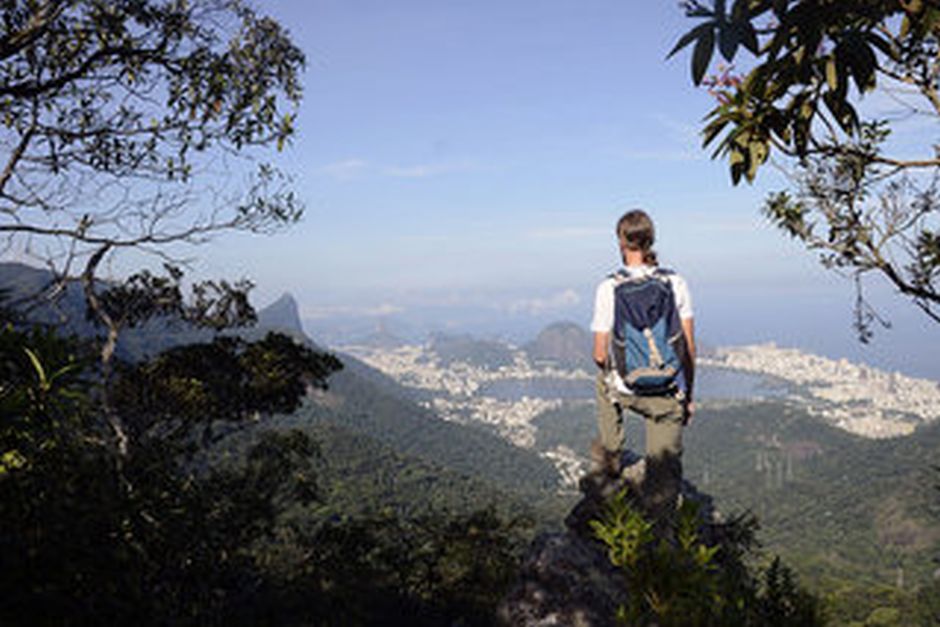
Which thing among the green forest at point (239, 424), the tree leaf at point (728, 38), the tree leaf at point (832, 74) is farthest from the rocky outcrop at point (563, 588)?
the tree leaf at point (728, 38)

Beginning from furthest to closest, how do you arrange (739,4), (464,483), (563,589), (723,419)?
(723,419) < (464,483) < (563,589) < (739,4)

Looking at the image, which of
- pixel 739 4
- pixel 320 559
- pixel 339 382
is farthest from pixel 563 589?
pixel 339 382

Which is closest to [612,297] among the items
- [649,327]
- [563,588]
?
[649,327]

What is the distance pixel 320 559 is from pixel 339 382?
19092 centimetres

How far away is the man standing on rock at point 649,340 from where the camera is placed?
13.1 feet

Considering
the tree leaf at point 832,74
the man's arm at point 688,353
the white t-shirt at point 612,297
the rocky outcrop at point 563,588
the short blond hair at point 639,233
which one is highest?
the tree leaf at point 832,74

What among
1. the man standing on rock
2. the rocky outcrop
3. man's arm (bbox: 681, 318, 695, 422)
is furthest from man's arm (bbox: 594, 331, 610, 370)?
the rocky outcrop

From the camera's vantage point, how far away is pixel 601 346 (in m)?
4.30

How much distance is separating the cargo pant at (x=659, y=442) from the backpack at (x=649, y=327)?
280mm

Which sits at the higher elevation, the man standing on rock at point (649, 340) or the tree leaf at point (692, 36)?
the tree leaf at point (692, 36)

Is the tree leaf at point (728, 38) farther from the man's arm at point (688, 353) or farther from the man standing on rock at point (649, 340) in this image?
the man's arm at point (688, 353)

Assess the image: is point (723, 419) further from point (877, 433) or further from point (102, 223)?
point (102, 223)

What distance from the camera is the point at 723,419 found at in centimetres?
19225

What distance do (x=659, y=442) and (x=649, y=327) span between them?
1046mm
